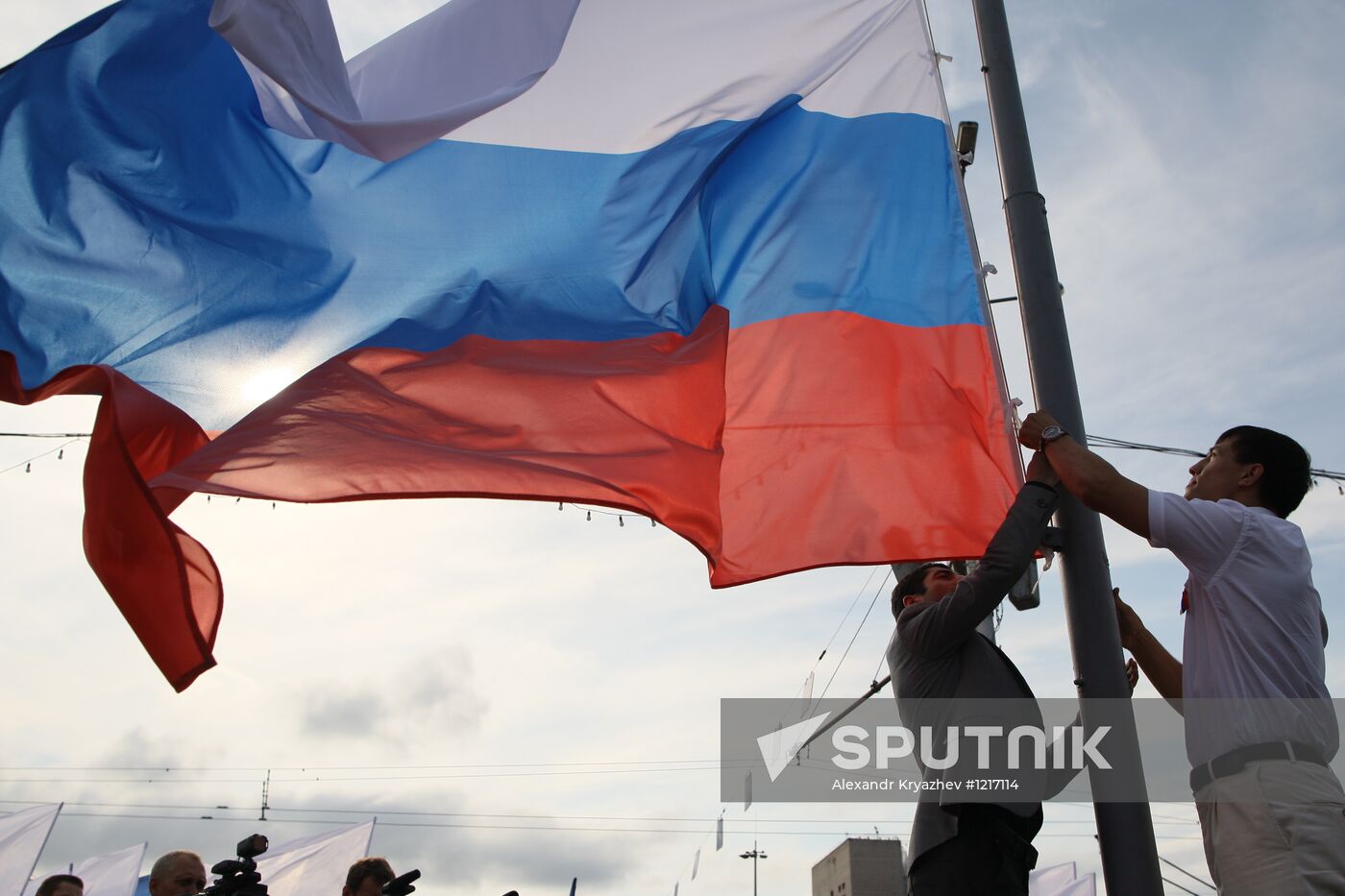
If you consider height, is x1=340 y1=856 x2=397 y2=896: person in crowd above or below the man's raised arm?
below

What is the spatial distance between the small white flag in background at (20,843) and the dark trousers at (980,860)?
50.8 feet

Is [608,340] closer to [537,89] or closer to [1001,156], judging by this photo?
[537,89]

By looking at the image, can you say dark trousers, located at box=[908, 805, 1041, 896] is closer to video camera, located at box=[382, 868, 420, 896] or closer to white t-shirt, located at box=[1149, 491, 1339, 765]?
white t-shirt, located at box=[1149, 491, 1339, 765]

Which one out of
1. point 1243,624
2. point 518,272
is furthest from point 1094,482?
point 518,272

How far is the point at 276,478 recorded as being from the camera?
371 cm

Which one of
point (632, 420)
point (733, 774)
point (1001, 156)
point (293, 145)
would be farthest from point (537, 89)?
point (733, 774)

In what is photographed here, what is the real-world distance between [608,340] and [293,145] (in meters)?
1.43

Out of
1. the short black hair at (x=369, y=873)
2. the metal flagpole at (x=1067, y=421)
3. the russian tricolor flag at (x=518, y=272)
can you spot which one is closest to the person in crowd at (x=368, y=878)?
the short black hair at (x=369, y=873)

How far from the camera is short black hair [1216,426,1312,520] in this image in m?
3.43

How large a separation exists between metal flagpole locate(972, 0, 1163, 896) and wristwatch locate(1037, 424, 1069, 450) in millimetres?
95

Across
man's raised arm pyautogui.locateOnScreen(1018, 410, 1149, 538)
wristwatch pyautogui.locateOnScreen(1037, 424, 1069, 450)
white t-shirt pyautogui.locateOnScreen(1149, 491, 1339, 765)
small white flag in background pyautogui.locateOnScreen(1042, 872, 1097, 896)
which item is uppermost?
small white flag in background pyautogui.locateOnScreen(1042, 872, 1097, 896)

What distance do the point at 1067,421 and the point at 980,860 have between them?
133 centimetres

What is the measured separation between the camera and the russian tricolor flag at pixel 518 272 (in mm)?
3996

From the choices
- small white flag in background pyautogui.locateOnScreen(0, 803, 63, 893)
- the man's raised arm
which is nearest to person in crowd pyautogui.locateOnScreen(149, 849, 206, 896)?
the man's raised arm
